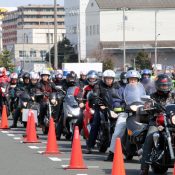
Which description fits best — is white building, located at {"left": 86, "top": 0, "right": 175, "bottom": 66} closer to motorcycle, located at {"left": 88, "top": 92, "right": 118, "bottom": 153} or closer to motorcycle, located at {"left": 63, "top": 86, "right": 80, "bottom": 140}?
motorcycle, located at {"left": 63, "top": 86, "right": 80, "bottom": 140}

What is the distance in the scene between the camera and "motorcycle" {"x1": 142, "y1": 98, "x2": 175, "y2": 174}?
465 inches

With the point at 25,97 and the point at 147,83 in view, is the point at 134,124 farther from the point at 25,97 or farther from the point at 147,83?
the point at 25,97

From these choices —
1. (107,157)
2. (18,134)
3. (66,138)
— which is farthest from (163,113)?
(18,134)

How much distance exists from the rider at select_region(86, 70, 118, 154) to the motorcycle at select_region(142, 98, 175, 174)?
168 inches

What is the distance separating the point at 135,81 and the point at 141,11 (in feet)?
417

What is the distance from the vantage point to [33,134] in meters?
19.7

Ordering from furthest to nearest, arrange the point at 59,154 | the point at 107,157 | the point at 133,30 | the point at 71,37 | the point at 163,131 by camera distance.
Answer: the point at 71,37 < the point at 133,30 < the point at 59,154 < the point at 107,157 < the point at 163,131

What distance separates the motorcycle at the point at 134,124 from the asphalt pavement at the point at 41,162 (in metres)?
0.29

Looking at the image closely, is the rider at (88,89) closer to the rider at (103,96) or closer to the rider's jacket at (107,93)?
the rider at (103,96)

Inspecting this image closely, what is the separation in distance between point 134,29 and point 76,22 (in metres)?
19.4

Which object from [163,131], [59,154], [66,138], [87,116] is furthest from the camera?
[66,138]

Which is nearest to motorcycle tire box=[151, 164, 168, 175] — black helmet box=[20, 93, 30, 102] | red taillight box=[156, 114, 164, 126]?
red taillight box=[156, 114, 164, 126]

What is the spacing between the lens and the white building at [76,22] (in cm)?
15238

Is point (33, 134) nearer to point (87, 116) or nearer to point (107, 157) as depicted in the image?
point (87, 116)
